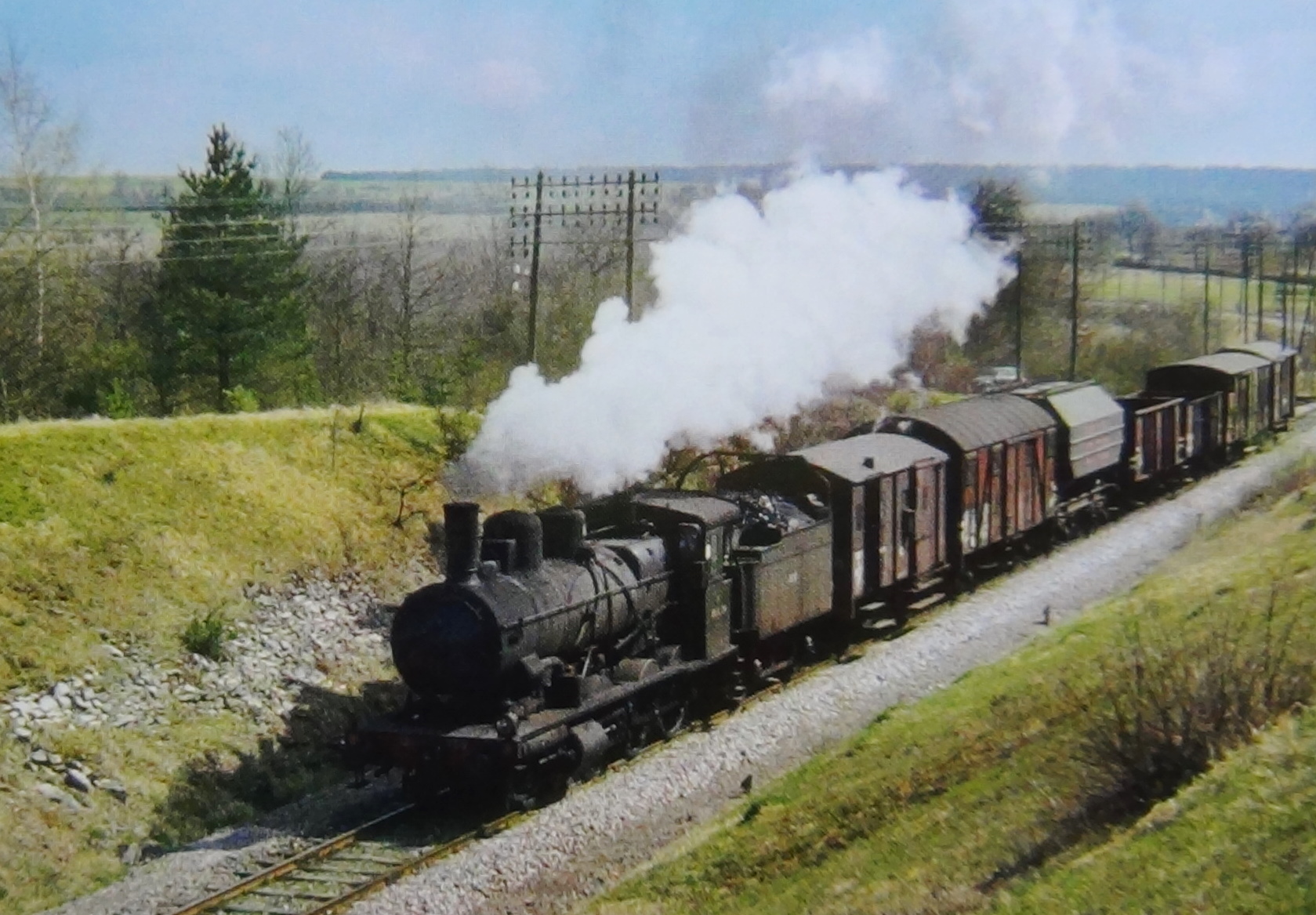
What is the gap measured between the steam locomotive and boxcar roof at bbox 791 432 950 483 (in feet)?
0.14

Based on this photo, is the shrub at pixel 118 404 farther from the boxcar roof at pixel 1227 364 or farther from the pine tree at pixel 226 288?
the boxcar roof at pixel 1227 364

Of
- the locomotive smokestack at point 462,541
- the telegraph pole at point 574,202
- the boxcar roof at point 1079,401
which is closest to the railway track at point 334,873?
the locomotive smokestack at point 462,541

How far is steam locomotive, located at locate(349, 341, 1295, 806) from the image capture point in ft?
50.4

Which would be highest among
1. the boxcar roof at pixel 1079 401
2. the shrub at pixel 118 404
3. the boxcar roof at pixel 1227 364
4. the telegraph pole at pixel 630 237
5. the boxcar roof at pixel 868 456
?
the telegraph pole at pixel 630 237

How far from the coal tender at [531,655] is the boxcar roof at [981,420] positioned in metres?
8.32

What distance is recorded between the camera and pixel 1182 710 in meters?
11.2

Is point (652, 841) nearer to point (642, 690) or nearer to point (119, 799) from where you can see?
point (642, 690)

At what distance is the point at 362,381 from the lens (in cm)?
4688

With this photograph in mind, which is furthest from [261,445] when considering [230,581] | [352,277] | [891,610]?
[352,277]

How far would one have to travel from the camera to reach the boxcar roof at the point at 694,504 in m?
18.1

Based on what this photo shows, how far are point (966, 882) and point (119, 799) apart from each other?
10.6 m

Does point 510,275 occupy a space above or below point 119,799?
above

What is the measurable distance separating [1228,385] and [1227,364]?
2.13 metres

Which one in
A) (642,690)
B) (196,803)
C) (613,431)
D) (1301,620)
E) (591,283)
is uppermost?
(591,283)
